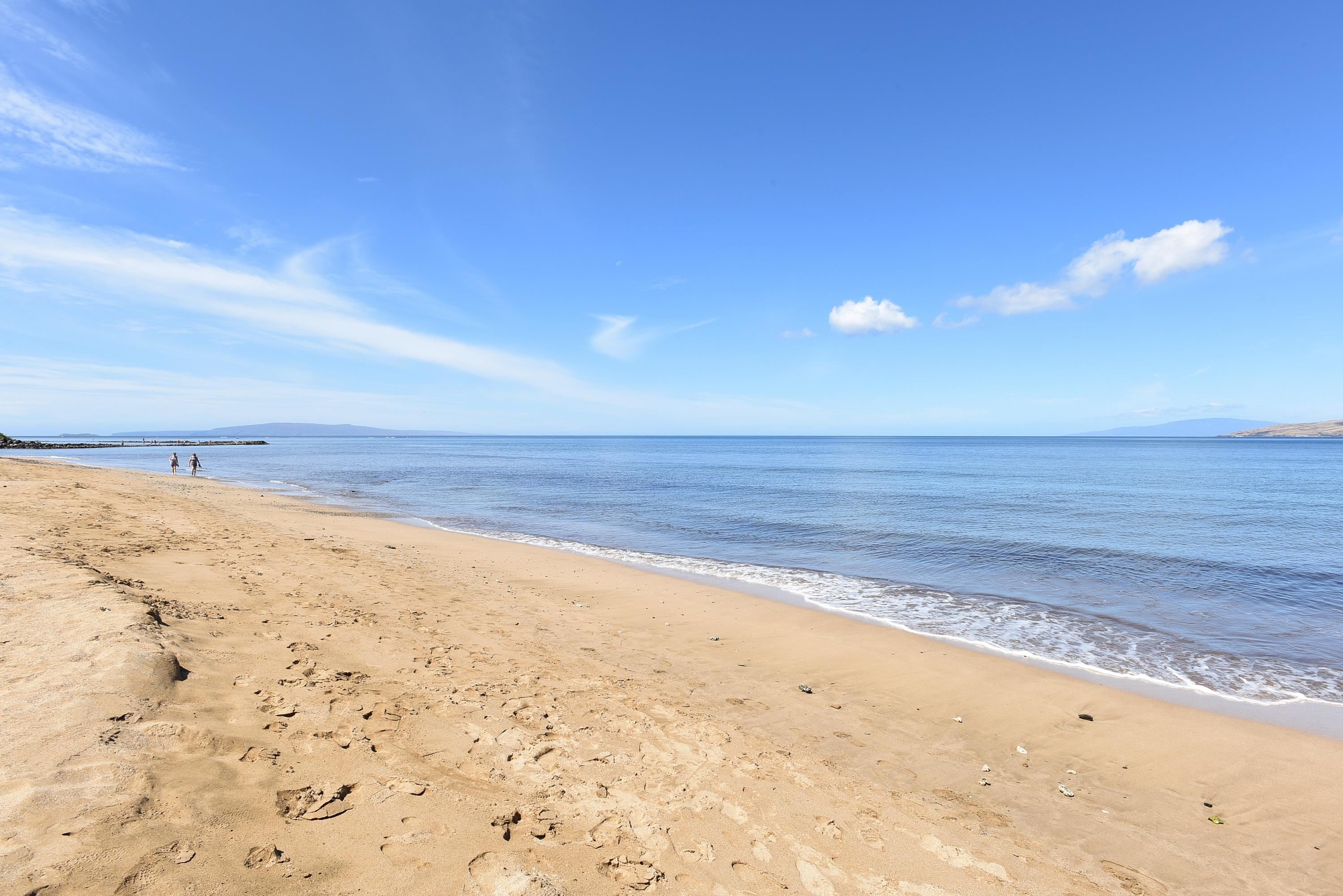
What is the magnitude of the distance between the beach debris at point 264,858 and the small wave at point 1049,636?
1041 cm

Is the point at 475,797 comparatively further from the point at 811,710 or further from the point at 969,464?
the point at 969,464

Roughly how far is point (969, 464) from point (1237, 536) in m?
47.0

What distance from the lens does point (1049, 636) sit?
36.0 feet

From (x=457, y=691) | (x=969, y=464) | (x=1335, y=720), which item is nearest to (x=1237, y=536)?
(x=1335, y=720)

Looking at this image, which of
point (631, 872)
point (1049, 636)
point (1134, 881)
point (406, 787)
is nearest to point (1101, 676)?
point (1049, 636)

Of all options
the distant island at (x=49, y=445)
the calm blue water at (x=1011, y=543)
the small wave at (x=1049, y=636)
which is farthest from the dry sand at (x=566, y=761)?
the distant island at (x=49, y=445)

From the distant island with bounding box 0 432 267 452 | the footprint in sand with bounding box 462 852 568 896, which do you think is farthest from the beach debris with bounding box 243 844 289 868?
the distant island with bounding box 0 432 267 452

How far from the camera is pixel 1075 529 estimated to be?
75.3 ft

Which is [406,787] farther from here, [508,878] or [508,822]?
[508,878]

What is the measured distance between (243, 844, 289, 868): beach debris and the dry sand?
14 mm

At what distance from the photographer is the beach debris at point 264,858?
321 centimetres

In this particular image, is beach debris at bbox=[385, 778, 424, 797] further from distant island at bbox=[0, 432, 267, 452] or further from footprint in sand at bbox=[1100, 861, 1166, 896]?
distant island at bbox=[0, 432, 267, 452]

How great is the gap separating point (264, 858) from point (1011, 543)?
21973 millimetres

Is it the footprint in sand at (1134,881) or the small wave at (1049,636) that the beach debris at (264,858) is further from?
the small wave at (1049,636)
